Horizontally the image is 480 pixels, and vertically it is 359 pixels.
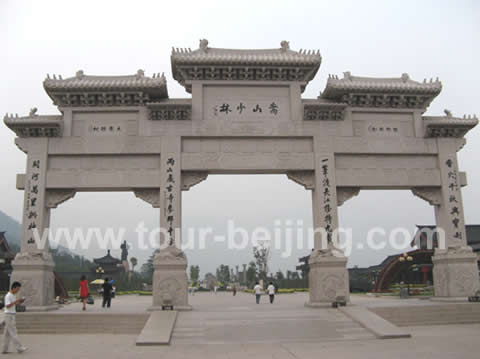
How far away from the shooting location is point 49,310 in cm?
1212

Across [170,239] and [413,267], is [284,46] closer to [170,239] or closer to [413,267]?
[170,239]

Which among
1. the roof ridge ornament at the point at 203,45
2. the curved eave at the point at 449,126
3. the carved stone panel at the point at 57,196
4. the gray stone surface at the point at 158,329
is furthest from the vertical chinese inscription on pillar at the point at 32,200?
the curved eave at the point at 449,126

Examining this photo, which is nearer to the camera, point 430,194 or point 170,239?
point 170,239

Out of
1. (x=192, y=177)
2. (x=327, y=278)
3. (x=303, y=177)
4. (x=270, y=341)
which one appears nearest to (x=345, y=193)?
(x=303, y=177)

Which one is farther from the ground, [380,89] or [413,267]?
[380,89]

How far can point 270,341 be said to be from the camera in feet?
28.4

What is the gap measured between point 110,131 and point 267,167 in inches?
189

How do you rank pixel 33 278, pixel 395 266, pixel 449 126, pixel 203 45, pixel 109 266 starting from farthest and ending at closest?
pixel 109 266, pixel 395 266, pixel 449 126, pixel 203 45, pixel 33 278

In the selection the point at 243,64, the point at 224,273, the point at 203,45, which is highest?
the point at 203,45

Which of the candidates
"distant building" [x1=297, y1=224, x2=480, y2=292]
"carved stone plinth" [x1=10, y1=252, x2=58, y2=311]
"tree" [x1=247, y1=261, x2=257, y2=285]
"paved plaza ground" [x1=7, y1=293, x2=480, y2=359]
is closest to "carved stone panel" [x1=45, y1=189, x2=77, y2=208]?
"carved stone plinth" [x1=10, y1=252, x2=58, y2=311]

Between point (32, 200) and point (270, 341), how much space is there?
26.3ft

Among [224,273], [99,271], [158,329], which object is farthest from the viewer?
[224,273]

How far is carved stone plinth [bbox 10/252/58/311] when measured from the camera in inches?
472

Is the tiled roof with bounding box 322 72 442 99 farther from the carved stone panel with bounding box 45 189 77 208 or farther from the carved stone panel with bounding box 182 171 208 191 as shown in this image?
the carved stone panel with bounding box 45 189 77 208
